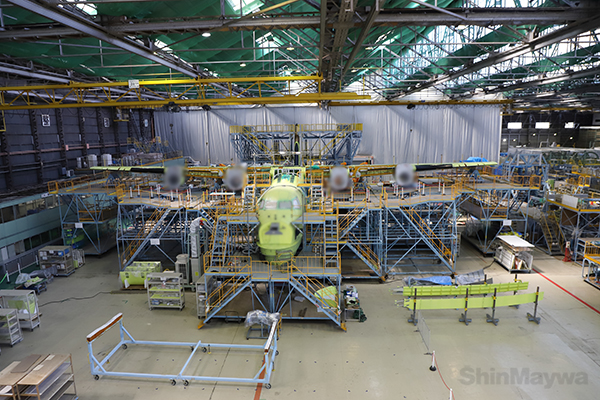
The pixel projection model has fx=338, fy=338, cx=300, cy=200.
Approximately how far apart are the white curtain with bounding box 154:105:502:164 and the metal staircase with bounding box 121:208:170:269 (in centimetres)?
1776

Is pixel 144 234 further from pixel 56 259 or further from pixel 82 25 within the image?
pixel 82 25

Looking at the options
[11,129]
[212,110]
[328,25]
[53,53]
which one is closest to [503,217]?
[328,25]

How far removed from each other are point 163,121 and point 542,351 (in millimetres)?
42249

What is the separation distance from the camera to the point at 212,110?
40.4 meters

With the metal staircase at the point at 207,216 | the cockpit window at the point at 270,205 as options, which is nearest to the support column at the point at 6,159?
the metal staircase at the point at 207,216

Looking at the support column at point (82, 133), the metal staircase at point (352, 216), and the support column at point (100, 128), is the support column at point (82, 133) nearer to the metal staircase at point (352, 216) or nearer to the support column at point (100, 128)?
the support column at point (100, 128)

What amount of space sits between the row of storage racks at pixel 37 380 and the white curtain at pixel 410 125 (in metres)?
29.7

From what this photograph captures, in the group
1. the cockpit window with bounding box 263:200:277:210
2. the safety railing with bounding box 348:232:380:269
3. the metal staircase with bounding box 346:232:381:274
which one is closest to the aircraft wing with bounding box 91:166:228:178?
the cockpit window with bounding box 263:200:277:210

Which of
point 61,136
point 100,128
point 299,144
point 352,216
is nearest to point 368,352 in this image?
point 352,216

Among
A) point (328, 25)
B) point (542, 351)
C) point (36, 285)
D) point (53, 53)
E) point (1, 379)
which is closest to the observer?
point (1, 379)

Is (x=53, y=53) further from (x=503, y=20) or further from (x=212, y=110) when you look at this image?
(x=212, y=110)

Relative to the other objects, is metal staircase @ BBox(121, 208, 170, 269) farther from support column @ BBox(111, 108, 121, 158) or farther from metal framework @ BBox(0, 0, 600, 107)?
support column @ BBox(111, 108, 121, 158)

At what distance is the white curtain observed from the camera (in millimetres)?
38812

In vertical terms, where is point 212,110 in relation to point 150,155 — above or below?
above
